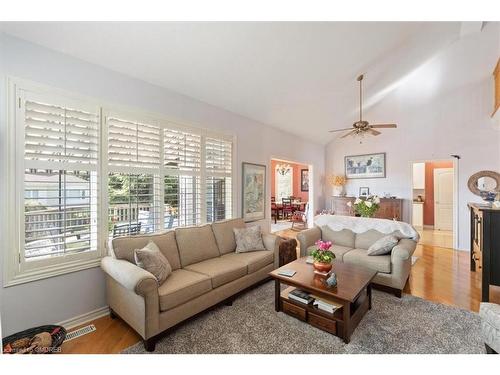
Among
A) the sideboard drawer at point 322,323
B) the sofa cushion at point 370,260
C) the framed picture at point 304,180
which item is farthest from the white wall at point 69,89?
the framed picture at point 304,180

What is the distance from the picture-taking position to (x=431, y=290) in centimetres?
299

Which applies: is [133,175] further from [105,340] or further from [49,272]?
[105,340]

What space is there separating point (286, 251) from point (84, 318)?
261 cm

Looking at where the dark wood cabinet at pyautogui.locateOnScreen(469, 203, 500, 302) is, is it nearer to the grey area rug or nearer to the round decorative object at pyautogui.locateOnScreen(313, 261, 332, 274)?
the grey area rug

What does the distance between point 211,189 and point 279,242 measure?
1400 millimetres

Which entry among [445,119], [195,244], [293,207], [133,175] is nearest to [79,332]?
[195,244]

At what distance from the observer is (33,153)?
6.75ft

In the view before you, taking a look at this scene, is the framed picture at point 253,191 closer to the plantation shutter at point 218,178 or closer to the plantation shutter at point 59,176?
the plantation shutter at point 218,178

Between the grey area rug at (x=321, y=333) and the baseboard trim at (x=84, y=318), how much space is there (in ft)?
2.57

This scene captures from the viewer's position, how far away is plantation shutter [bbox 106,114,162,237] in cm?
259
